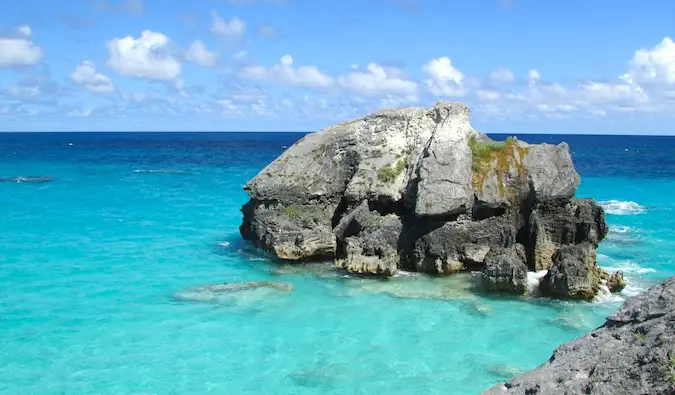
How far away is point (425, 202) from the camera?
24.3 meters

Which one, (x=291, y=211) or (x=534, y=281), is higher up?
(x=291, y=211)

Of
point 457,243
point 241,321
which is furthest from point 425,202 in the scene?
point 241,321

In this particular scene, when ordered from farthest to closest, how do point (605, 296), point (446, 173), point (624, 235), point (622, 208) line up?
point (622, 208)
point (624, 235)
point (446, 173)
point (605, 296)

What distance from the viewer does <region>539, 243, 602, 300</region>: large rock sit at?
21.5 meters

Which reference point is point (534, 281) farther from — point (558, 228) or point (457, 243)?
point (457, 243)

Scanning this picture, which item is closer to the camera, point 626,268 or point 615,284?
point 615,284

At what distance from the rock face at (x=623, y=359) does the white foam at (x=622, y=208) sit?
127ft

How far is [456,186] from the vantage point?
24453 mm

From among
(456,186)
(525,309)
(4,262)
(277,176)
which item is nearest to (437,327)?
(525,309)

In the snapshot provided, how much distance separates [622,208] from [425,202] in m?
27.6

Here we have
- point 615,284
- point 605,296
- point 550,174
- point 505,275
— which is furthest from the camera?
point 550,174

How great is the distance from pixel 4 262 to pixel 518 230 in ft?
76.4

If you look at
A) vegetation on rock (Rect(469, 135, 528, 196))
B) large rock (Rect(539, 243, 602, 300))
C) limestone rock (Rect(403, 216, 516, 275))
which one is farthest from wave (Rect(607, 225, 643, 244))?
large rock (Rect(539, 243, 602, 300))

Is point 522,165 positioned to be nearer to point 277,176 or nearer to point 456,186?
point 456,186
